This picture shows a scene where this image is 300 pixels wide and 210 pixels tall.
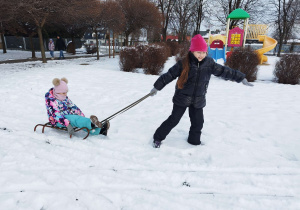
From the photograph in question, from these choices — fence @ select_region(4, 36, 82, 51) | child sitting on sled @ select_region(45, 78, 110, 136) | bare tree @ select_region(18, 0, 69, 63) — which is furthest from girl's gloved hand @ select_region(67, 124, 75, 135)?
fence @ select_region(4, 36, 82, 51)

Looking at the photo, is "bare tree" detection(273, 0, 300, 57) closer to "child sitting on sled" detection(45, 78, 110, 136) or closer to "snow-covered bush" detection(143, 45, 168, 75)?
"snow-covered bush" detection(143, 45, 168, 75)

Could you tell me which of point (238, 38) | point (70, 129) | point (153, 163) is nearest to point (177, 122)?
point (153, 163)

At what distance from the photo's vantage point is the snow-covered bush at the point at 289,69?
724 centimetres

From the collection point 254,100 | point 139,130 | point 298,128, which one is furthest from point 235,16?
point 139,130

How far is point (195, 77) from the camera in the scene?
104 inches

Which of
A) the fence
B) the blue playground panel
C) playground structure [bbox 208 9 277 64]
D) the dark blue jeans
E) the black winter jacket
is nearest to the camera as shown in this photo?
the black winter jacket

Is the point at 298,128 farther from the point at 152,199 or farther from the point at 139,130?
the point at 152,199

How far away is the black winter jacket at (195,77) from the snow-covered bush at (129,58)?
7.08m

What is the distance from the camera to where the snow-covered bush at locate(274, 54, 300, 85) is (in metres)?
7.24

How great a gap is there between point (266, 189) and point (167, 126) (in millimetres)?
1396

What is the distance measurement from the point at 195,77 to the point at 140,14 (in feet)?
69.6

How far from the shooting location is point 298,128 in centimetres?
367

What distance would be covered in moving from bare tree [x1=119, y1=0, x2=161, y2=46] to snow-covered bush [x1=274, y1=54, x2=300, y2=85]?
1696cm

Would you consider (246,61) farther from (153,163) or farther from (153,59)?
(153,163)
